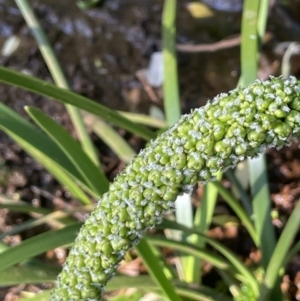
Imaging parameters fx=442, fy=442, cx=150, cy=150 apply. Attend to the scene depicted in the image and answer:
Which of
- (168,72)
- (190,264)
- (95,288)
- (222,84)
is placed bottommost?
(95,288)

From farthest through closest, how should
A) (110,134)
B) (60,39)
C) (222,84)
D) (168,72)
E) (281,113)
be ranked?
(60,39) → (222,84) → (110,134) → (168,72) → (281,113)

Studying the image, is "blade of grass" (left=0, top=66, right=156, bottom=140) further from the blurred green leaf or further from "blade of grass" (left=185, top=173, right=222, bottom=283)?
the blurred green leaf

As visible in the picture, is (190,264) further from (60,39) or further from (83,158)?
(60,39)

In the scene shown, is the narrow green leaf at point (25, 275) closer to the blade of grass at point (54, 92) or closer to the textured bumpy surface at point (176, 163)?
the textured bumpy surface at point (176, 163)

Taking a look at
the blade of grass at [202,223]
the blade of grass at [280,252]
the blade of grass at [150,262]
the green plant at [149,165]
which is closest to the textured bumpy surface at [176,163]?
the green plant at [149,165]

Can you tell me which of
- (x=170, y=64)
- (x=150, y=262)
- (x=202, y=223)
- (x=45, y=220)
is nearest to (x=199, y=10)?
(x=170, y=64)

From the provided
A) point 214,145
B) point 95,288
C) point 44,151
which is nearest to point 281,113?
point 214,145
